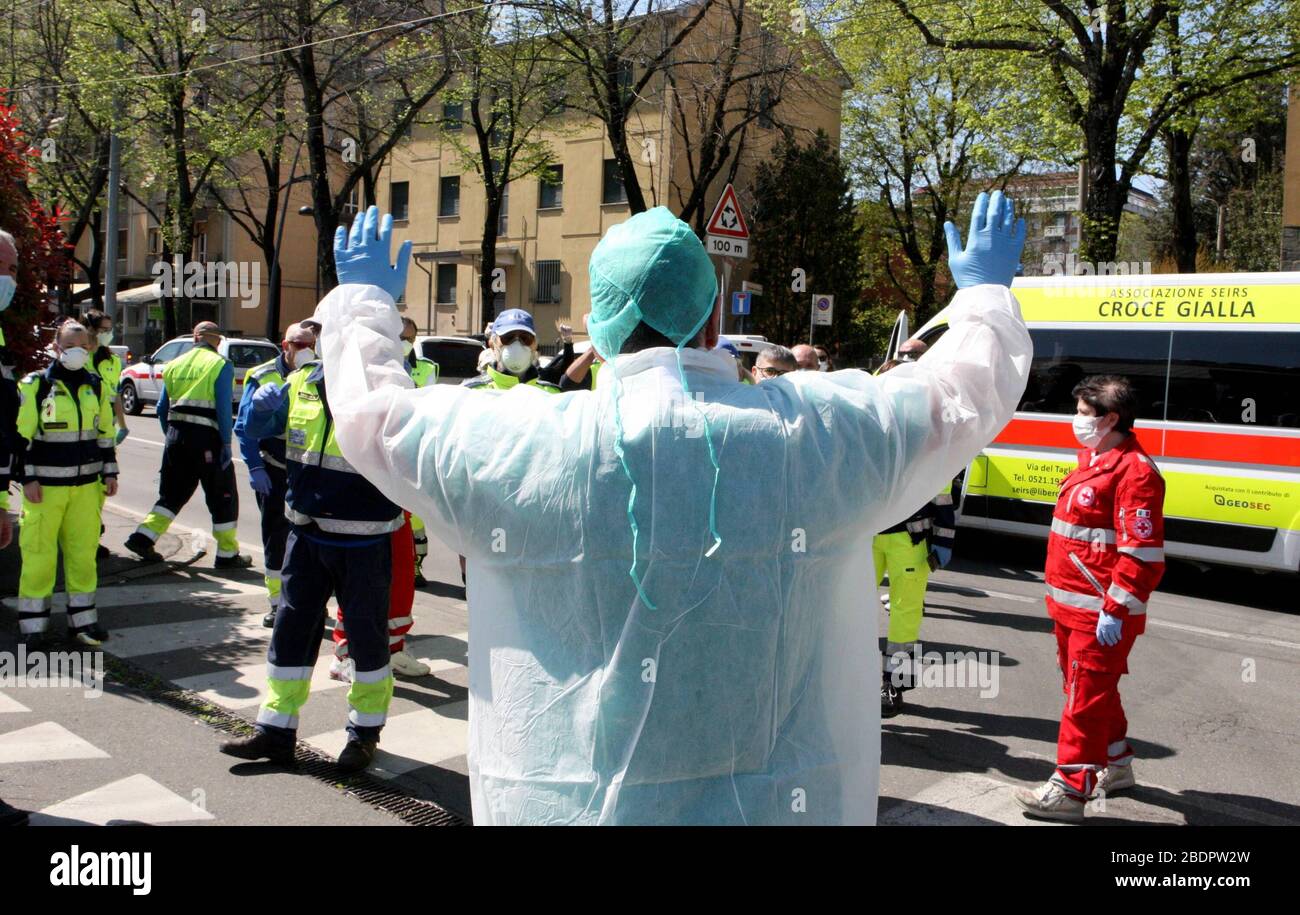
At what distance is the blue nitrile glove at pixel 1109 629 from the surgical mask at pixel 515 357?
385cm

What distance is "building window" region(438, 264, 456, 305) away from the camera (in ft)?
132

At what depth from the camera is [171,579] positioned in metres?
8.60

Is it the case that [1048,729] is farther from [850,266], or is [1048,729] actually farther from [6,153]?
[850,266]

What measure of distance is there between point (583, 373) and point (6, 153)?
15.4 ft

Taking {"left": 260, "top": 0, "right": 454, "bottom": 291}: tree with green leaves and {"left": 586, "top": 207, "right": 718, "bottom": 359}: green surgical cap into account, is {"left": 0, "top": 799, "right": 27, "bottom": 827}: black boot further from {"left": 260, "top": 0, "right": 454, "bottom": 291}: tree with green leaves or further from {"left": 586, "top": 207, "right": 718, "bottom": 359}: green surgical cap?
{"left": 260, "top": 0, "right": 454, "bottom": 291}: tree with green leaves

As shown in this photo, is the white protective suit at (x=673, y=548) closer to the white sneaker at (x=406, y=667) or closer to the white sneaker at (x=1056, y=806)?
the white sneaker at (x=1056, y=806)

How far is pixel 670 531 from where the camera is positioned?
1895 millimetres

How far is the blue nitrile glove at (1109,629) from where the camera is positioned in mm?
4621

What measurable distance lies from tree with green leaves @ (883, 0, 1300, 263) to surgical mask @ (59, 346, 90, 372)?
1441 centimetres

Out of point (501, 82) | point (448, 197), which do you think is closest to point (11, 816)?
point (501, 82)

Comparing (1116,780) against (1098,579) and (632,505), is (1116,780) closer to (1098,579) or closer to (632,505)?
(1098,579)

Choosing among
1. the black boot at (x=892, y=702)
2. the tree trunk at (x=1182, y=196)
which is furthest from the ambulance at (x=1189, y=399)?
the tree trunk at (x=1182, y=196)

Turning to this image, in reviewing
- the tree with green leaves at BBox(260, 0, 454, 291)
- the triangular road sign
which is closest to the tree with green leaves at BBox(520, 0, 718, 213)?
the tree with green leaves at BBox(260, 0, 454, 291)
